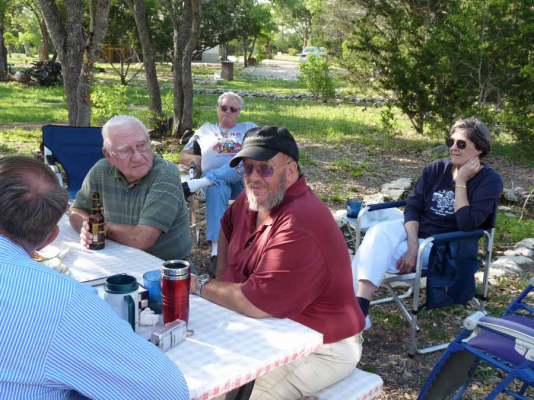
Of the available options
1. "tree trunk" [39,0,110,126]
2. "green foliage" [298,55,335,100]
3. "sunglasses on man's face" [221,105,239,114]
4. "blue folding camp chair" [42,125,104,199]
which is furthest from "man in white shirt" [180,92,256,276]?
"green foliage" [298,55,335,100]

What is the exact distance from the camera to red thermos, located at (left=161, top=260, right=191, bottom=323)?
1.82 metres

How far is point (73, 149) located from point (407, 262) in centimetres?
349

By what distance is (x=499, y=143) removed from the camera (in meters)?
10.2

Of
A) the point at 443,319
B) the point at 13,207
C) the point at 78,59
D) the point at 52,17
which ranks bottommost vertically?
the point at 443,319

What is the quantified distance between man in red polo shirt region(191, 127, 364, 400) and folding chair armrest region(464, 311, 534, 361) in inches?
25.7

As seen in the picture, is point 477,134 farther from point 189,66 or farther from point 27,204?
point 189,66

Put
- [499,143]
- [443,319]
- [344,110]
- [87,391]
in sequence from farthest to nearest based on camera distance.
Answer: [344,110] → [499,143] → [443,319] → [87,391]

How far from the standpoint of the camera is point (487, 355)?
250cm

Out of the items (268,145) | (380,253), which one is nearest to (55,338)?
(268,145)

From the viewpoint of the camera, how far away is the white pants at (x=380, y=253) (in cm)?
350

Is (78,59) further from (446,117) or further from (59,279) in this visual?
(446,117)

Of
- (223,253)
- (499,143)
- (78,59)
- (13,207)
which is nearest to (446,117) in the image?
(499,143)

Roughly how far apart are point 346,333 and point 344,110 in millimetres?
13428

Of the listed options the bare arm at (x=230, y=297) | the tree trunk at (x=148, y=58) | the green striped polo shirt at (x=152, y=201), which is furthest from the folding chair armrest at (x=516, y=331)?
the tree trunk at (x=148, y=58)
